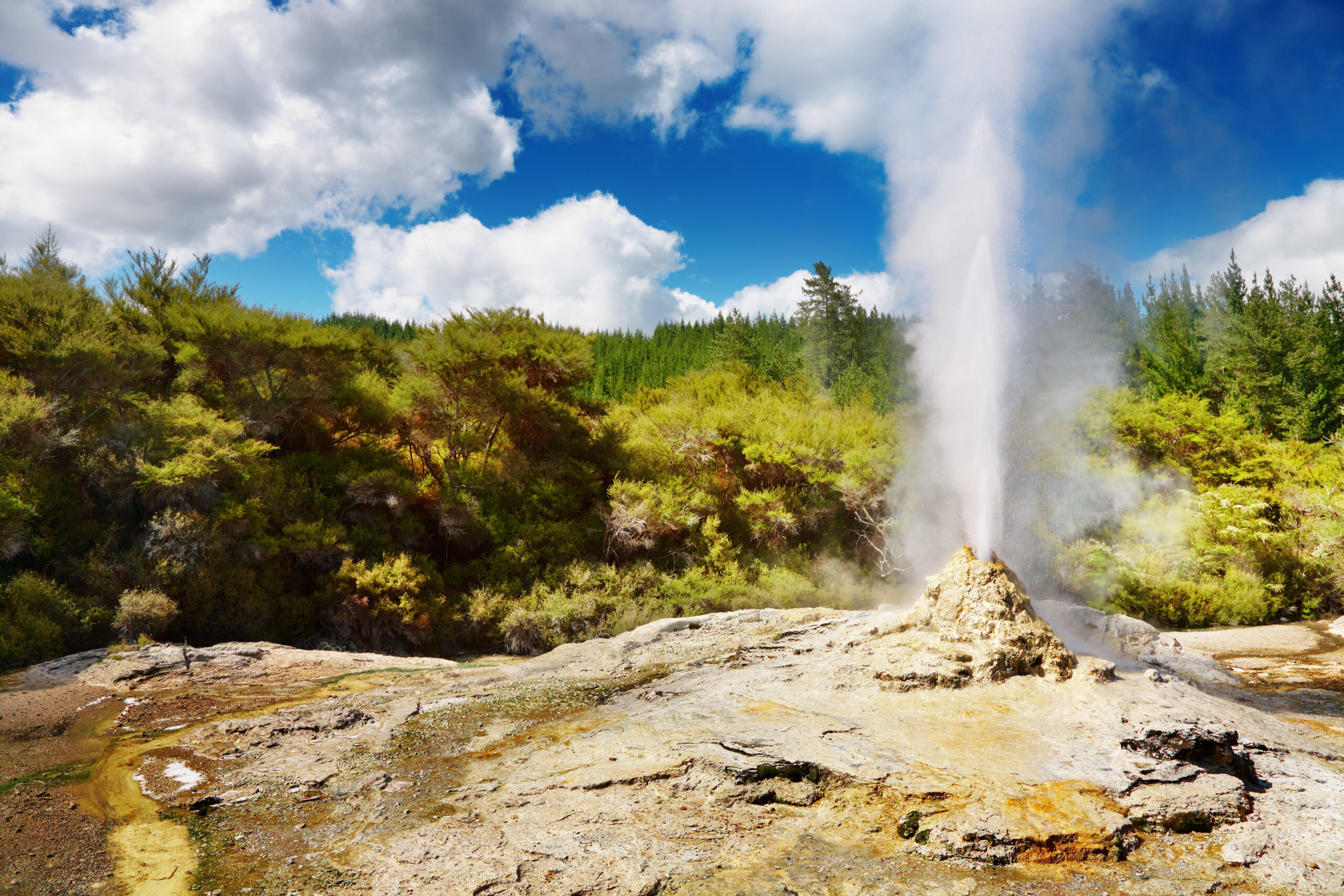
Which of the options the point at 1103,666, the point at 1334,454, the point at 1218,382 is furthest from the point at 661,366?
the point at 1103,666

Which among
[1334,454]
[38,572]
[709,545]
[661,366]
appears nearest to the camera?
[38,572]

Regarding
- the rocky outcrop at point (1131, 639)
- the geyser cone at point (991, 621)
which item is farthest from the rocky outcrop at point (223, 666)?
the rocky outcrop at point (1131, 639)

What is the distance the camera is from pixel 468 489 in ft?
58.2

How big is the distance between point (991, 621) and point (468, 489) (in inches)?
541

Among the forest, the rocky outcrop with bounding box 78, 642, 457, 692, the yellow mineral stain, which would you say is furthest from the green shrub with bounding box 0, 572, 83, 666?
the yellow mineral stain

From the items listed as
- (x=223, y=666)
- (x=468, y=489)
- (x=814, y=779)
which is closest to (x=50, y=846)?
(x=223, y=666)

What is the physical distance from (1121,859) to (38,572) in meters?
17.3

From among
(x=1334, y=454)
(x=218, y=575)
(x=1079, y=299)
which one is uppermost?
(x=1079, y=299)

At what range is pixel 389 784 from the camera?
618cm

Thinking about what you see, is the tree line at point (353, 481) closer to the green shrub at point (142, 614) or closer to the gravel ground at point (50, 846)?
the green shrub at point (142, 614)

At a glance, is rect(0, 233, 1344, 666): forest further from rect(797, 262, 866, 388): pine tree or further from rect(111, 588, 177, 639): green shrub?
rect(797, 262, 866, 388): pine tree

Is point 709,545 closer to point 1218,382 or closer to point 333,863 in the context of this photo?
point 333,863

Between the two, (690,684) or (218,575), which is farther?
(218,575)

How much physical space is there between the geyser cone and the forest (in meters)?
5.17
